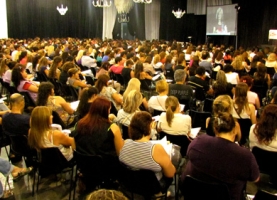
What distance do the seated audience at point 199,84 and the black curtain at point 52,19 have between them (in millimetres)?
19253

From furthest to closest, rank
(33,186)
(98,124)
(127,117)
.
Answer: (127,117), (33,186), (98,124)

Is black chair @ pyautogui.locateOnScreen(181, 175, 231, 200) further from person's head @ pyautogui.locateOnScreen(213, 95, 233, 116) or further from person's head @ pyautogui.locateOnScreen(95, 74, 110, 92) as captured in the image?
person's head @ pyautogui.locateOnScreen(95, 74, 110, 92)

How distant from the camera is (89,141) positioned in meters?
3.29

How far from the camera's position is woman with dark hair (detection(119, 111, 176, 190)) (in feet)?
9.43

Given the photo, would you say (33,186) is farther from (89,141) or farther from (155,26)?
(155,26)

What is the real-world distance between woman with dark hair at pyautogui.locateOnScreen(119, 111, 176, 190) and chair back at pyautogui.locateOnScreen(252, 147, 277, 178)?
1.07 metres

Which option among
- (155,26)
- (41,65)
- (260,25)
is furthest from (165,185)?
(155,26)

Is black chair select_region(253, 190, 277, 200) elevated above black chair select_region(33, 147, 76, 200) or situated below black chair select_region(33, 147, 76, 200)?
above

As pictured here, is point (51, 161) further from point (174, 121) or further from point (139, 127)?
point (174, 121)

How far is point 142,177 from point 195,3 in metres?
19.9

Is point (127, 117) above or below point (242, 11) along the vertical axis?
below

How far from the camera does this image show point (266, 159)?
11.2 ft

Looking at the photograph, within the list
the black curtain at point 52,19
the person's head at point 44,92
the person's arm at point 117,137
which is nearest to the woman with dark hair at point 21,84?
the person's head at point 44,92

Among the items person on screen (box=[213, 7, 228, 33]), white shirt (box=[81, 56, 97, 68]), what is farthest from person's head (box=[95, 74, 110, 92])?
person on screen (box=[213, 7, 228, 33])
